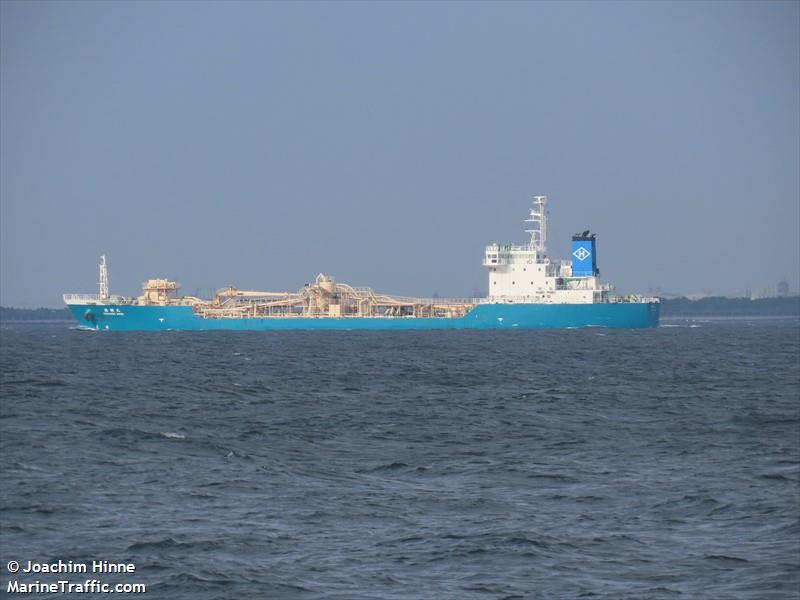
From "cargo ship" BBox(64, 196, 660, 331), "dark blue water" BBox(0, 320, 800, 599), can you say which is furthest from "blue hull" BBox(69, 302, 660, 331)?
"dark blue water" BBox(0, 320, 800, 599)

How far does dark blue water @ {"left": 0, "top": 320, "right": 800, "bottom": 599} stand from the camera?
1194cm

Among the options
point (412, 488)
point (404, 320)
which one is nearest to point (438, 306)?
point (404, 320)

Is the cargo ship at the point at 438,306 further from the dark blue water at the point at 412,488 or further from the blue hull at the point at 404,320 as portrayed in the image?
the dark blue water at the point at 412,488

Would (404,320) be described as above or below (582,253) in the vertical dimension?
below

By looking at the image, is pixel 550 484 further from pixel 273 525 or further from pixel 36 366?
pixel 36 366

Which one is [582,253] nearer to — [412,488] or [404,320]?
[404,320]

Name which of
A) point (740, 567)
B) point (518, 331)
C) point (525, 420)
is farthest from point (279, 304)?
point (740, 567)

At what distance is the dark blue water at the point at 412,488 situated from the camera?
11.9m

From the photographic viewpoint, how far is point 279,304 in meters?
95.1

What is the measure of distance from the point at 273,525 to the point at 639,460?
24.3 ft

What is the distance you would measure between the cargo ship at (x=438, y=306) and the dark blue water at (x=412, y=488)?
51.8 meters

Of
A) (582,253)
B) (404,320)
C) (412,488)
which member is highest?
(582,253)

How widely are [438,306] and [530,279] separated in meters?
8.61

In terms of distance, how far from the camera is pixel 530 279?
8938 cm
